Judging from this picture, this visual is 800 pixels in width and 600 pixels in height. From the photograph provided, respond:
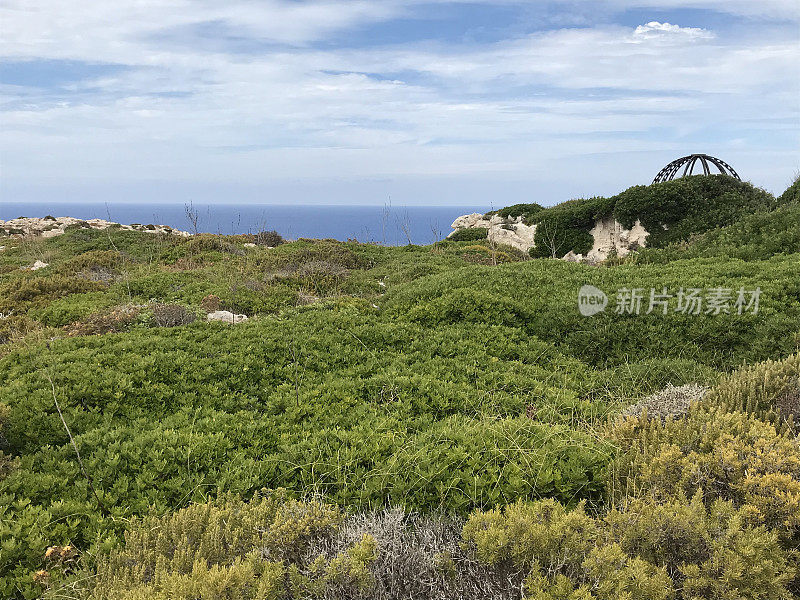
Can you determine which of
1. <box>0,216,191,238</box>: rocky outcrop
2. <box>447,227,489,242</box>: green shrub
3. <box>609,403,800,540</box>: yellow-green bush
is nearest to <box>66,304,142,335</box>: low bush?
<box>609,403,800,540</box>: yellow-green bush

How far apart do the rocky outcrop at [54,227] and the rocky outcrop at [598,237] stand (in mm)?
18317

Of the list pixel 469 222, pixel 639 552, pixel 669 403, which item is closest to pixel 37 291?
pixel 669 403

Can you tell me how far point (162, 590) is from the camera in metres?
3.05

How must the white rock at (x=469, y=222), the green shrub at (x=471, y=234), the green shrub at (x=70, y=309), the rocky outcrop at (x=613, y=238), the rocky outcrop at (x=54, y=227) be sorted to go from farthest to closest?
the white rock at (x=469, y=222) < the green shrub at (x=471, y=234) < the rocky outcrop at (x=54, y=227) < the rocky outcrop at (x=613, y=238) < the green shrub at (x=70, y=309)

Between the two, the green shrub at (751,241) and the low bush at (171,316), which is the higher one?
the green shrub at (751,241)

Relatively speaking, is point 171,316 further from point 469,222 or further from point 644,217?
point 469,222

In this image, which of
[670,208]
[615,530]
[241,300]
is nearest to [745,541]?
[615,530]

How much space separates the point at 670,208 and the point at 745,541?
67.9 ft

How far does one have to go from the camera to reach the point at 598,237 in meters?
23.7

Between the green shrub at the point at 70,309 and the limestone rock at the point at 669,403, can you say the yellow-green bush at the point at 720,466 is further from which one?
the green shrub at the point at 70,309

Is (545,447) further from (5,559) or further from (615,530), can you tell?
(5,559)

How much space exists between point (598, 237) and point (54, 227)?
30790mm

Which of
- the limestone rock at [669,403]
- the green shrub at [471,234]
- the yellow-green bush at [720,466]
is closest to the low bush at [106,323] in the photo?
the limestone rock at [669,403]

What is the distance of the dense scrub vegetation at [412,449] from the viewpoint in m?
3.30
